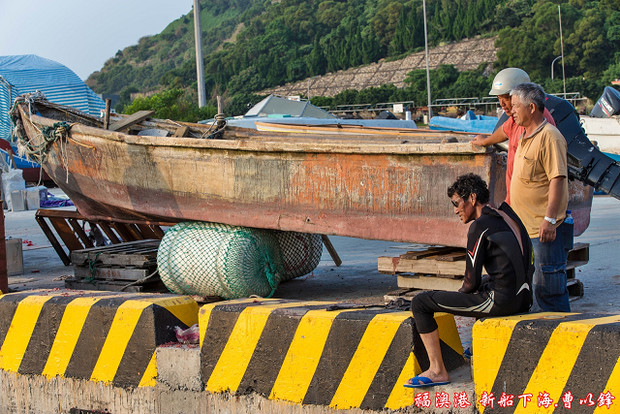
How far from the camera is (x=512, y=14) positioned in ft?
273

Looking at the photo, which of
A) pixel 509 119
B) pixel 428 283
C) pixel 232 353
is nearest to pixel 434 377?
pixel 232 353

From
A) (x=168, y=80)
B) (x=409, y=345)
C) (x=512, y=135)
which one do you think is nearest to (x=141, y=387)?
(x=409, y=345)

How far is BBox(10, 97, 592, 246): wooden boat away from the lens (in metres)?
6.70

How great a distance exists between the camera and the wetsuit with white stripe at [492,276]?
4059 mm

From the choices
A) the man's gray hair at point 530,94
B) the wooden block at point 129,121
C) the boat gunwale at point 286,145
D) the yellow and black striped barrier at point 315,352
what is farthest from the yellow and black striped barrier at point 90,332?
the wooden block at point 129,121

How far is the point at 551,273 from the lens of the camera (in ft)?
16.0

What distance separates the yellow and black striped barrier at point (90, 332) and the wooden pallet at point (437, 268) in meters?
2.01

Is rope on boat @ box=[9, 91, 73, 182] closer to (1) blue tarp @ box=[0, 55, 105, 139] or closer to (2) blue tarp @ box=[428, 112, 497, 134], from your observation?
(2) blue tarp @ box=[428, 112, 497, 134]

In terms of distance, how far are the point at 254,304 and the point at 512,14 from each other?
83803 millimetres

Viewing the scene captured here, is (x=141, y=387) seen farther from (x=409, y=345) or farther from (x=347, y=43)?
(x=347, y=43)

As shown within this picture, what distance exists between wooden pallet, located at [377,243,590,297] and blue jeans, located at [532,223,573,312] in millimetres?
1507

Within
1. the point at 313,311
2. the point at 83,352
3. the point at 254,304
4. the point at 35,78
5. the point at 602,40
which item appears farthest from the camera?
the point at 602,40

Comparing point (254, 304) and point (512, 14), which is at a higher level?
point (512, 14)

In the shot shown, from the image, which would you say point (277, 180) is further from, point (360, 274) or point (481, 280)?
point (481, 280)
